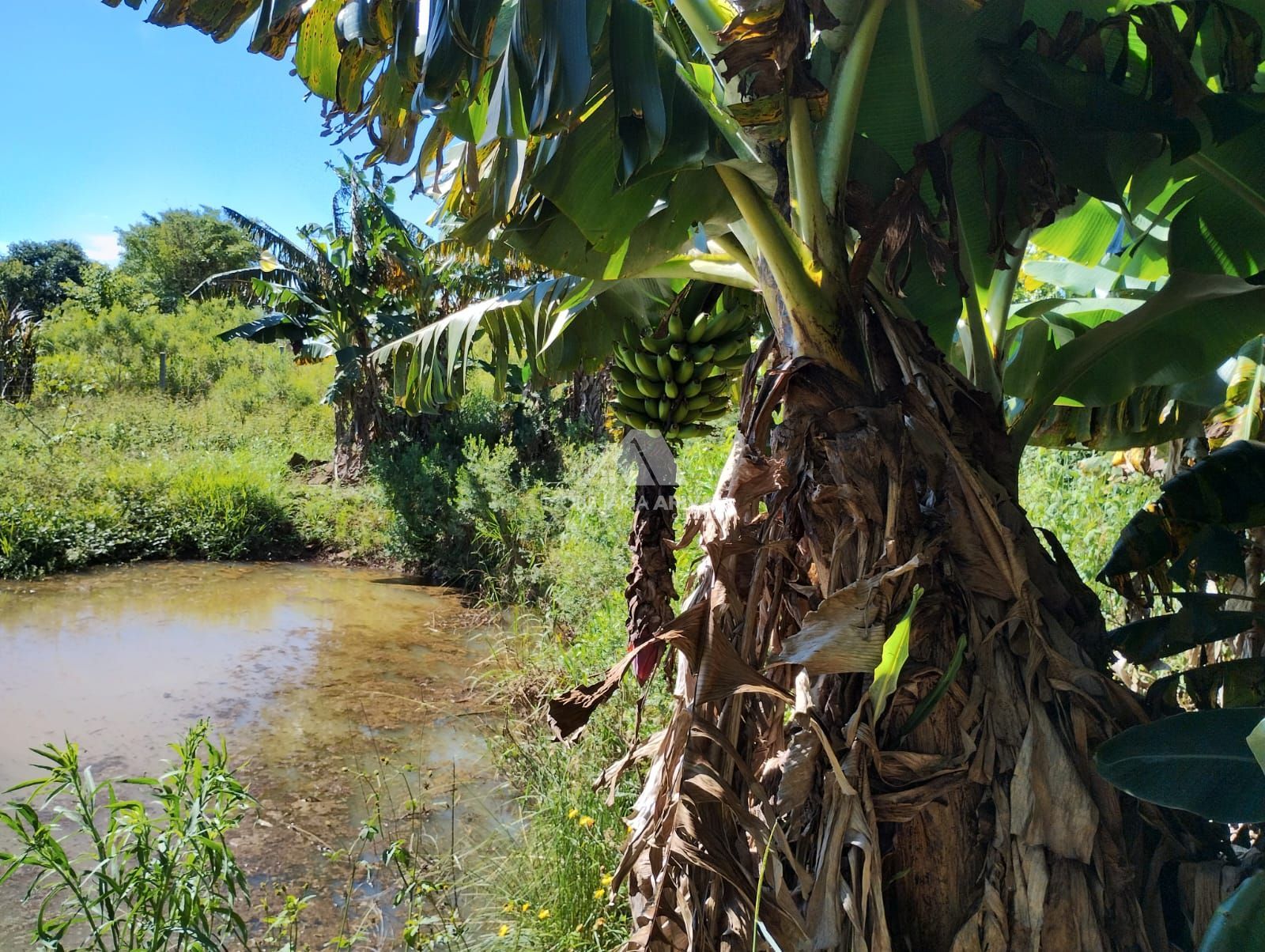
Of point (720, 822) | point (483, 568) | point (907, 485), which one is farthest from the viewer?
point (483, 568)

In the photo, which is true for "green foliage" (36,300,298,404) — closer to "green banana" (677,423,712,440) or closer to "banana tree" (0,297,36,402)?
"banana tree" (0,297,36,402)

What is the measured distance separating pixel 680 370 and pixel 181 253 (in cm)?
2879

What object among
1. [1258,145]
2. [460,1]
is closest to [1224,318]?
[1258,145]

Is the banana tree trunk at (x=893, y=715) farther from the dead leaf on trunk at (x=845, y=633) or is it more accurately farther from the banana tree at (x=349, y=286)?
the banana tree at (x=349, y=286)

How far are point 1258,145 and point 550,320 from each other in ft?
5.77

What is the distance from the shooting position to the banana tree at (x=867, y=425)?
A: 1300 millimetres

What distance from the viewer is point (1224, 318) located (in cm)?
171

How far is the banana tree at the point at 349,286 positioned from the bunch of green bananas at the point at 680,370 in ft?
29.7

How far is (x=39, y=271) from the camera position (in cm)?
2684

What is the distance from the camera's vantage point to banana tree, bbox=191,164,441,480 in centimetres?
1106

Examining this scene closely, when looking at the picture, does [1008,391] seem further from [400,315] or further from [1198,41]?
[400,315]

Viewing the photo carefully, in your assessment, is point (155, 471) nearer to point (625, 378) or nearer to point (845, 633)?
point (625, 378)

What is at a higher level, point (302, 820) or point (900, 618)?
point (900, 618)

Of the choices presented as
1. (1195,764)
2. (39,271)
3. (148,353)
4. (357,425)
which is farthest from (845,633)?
(39,271)
